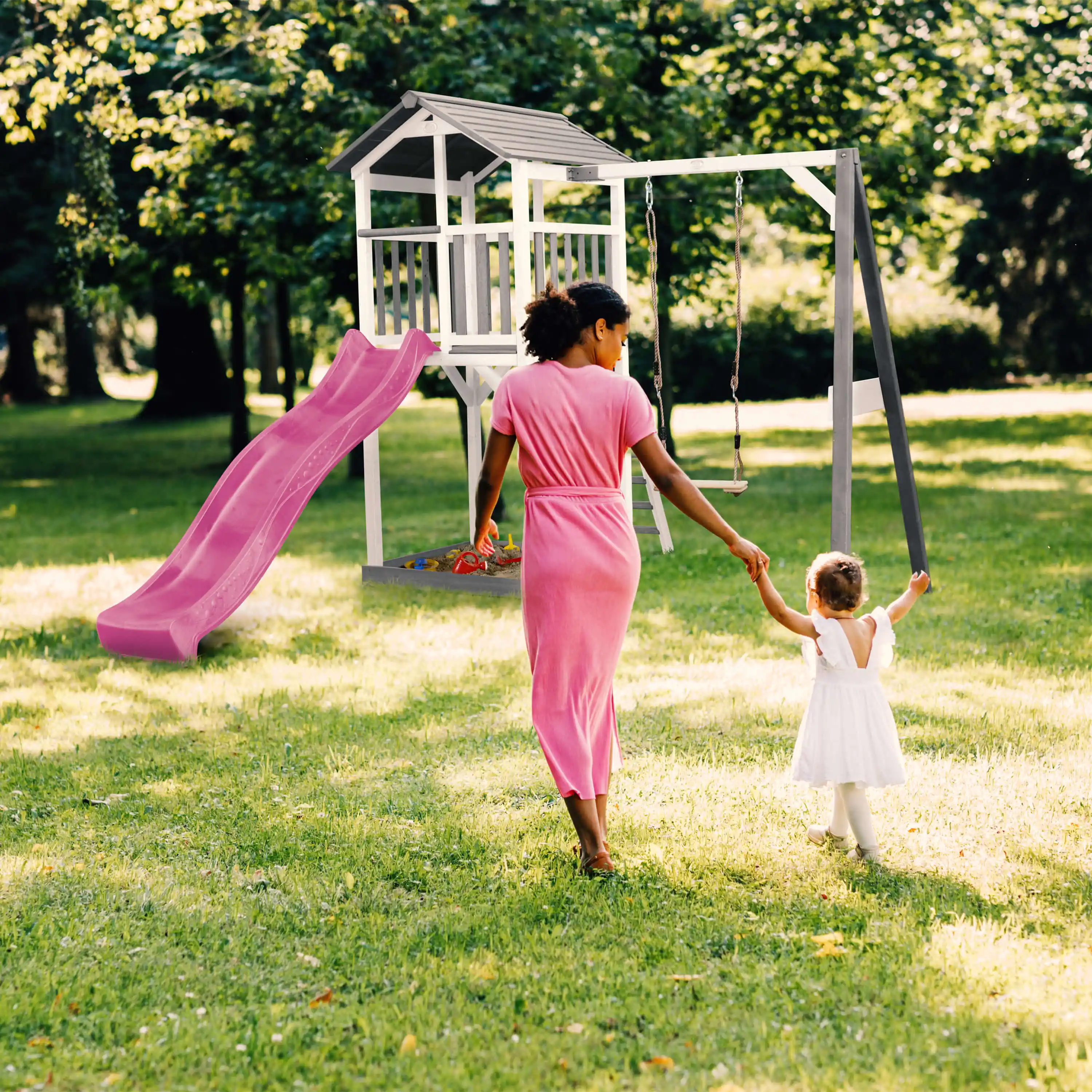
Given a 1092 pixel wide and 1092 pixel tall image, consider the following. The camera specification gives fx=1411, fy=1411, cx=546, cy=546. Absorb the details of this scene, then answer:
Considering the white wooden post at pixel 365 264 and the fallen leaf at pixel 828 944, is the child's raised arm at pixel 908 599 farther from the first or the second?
the white wooden post at pixel 365 264

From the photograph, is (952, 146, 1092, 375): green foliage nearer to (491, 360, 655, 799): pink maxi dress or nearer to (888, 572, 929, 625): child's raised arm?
(888, 572, 929, 625): child's raised arm

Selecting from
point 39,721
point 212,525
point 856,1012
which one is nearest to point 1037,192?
point 212,525

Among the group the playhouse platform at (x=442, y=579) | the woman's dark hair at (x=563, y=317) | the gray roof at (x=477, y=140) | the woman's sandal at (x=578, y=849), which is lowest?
the woman's sandal at (x=578, y=849)

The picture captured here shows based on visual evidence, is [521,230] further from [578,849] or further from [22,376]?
[22,376]

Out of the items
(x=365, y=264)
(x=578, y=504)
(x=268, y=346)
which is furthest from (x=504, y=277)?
(x=268, y=346)

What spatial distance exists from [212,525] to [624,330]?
4.55 meters

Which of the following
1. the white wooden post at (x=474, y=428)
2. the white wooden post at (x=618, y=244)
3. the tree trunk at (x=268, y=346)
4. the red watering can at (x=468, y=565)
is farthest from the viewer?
the tree trunk at (x=268, y=346)

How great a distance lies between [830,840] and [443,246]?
17.7 ft

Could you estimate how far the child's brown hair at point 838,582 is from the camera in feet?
16.1

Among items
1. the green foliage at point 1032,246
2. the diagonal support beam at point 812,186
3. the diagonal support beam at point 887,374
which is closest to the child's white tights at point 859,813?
the diagonal support beam at point 887,374

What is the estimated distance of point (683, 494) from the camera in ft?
15.8

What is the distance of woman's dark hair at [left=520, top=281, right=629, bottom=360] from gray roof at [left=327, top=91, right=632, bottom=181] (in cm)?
419

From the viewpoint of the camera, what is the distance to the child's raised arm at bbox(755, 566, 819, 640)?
476cm

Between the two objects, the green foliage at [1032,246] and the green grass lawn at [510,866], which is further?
the green foliage at [1032,246]
